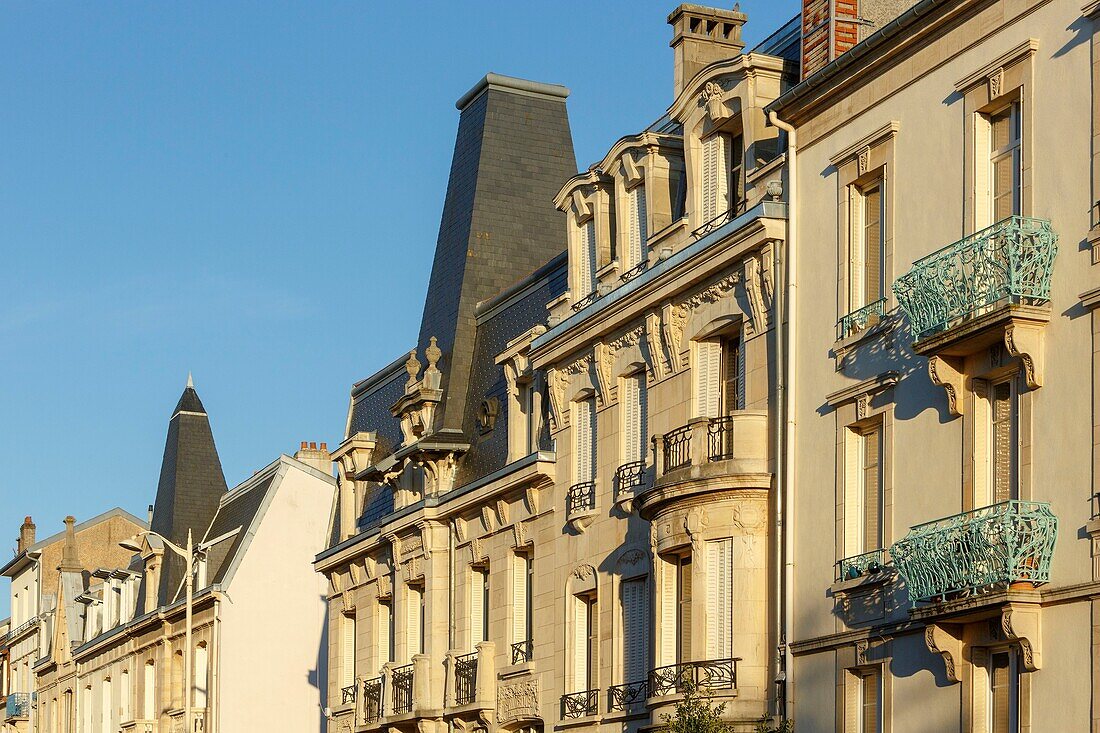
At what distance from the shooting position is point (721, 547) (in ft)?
91.1

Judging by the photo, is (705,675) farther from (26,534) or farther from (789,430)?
(26,534)

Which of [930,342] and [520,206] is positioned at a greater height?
[520,206]

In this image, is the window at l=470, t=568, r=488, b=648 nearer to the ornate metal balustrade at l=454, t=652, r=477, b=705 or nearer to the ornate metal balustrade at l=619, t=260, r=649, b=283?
the ornate metal balustrade at l=454, t=652, r=477, b=705

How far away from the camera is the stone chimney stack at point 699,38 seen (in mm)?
33969

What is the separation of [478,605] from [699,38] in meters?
11.9

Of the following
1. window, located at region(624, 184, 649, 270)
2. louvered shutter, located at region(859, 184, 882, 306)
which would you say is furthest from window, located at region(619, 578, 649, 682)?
louvered shutter, located at region(859, 184, 882, 306)

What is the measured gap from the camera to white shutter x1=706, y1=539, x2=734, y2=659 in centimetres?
2753

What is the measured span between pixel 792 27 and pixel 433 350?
13.3 meters

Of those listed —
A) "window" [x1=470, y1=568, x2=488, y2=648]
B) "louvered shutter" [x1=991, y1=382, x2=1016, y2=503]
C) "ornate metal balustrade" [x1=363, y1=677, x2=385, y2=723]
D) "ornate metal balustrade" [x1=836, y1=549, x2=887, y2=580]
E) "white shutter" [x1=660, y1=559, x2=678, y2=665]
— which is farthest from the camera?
"ornate metal balustrade" [x1=363, y1=677, x2=385, y2=723]

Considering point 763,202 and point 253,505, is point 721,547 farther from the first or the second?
point 253,505

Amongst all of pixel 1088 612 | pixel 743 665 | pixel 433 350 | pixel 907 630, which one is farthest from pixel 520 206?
pixel 1088 612

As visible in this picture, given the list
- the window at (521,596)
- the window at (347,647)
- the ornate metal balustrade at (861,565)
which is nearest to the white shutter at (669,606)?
the ornate metal balustrade at (861,565)

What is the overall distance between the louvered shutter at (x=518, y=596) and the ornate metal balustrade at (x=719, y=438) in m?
9.20

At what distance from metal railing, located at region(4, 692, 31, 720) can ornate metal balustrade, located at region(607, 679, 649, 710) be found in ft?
182
